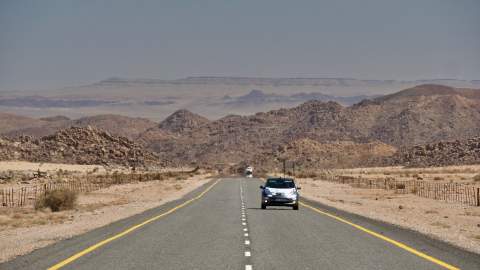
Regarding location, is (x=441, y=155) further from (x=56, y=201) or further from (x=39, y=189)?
(x=56, y=201)

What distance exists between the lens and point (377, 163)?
600 feet

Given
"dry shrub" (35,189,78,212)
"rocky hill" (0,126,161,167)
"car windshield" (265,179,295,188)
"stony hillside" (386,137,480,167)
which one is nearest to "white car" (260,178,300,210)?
"car windshield" (265,179,295,188)

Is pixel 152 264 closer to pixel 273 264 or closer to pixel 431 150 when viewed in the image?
pixel 273 264

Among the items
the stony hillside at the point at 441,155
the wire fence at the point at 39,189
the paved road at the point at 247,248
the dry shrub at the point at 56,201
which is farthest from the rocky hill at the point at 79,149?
the paved road at the point at 247,248

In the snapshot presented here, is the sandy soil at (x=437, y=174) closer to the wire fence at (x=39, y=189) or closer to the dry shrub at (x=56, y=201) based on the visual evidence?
the wire fence at (x=39, y=189)

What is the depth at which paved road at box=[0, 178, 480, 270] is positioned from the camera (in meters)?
15.4

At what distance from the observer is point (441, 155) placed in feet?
530

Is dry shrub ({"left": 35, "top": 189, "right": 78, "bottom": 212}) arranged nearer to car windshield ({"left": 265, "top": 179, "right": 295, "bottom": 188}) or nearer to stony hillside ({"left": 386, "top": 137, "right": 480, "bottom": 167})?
car windshield ({"left": 265, "top": 179, "right": 295, "bottom": 188})

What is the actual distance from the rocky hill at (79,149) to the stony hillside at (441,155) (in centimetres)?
5681

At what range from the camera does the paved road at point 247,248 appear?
50.6 feet

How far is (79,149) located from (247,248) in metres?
138

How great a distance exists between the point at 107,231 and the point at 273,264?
10.1 m

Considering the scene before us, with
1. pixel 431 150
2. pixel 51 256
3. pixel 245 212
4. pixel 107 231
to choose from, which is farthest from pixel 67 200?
pixel 431 150

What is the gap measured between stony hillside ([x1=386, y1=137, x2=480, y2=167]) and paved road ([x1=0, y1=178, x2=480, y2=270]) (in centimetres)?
13224
